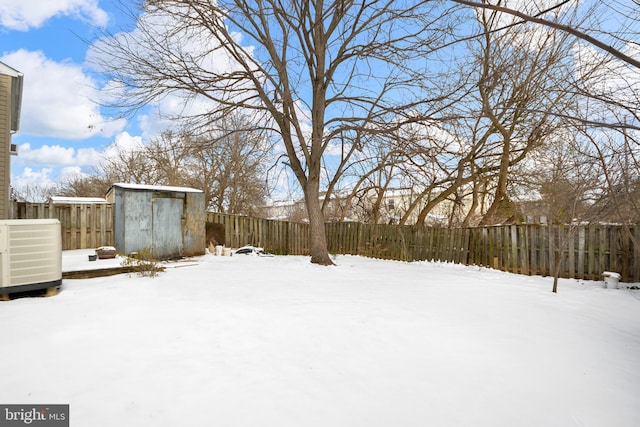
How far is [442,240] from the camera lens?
10555 mm

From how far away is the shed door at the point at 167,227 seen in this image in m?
8.78

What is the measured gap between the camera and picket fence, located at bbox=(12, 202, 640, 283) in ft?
23.0

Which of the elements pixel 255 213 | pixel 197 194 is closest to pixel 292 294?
pixel 197 194

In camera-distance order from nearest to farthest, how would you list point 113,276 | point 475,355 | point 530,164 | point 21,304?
point 475,355
point 21,304
point 113,276
point 530,164

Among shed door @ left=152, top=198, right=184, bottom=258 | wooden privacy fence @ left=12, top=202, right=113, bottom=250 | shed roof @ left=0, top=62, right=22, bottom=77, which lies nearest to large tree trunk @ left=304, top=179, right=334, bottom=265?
shed door @ left=152, top=198, right=184, bottom=258

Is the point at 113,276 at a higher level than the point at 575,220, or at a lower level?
lower

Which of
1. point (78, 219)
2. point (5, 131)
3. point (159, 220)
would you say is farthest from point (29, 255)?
point (5, 131)

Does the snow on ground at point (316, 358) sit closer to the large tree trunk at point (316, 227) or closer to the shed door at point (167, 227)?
the shed door at point (167, 227)

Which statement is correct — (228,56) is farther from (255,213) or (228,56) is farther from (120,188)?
(255,213)

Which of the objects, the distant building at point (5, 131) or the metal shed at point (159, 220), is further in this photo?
the distant building at point (5, 131)

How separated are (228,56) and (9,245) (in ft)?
24.7

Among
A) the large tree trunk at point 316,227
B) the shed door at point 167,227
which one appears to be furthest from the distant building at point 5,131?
the large tree trunk at point 316,227

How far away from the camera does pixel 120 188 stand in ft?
27.6

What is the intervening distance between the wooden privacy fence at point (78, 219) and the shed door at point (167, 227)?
6.92 ft
